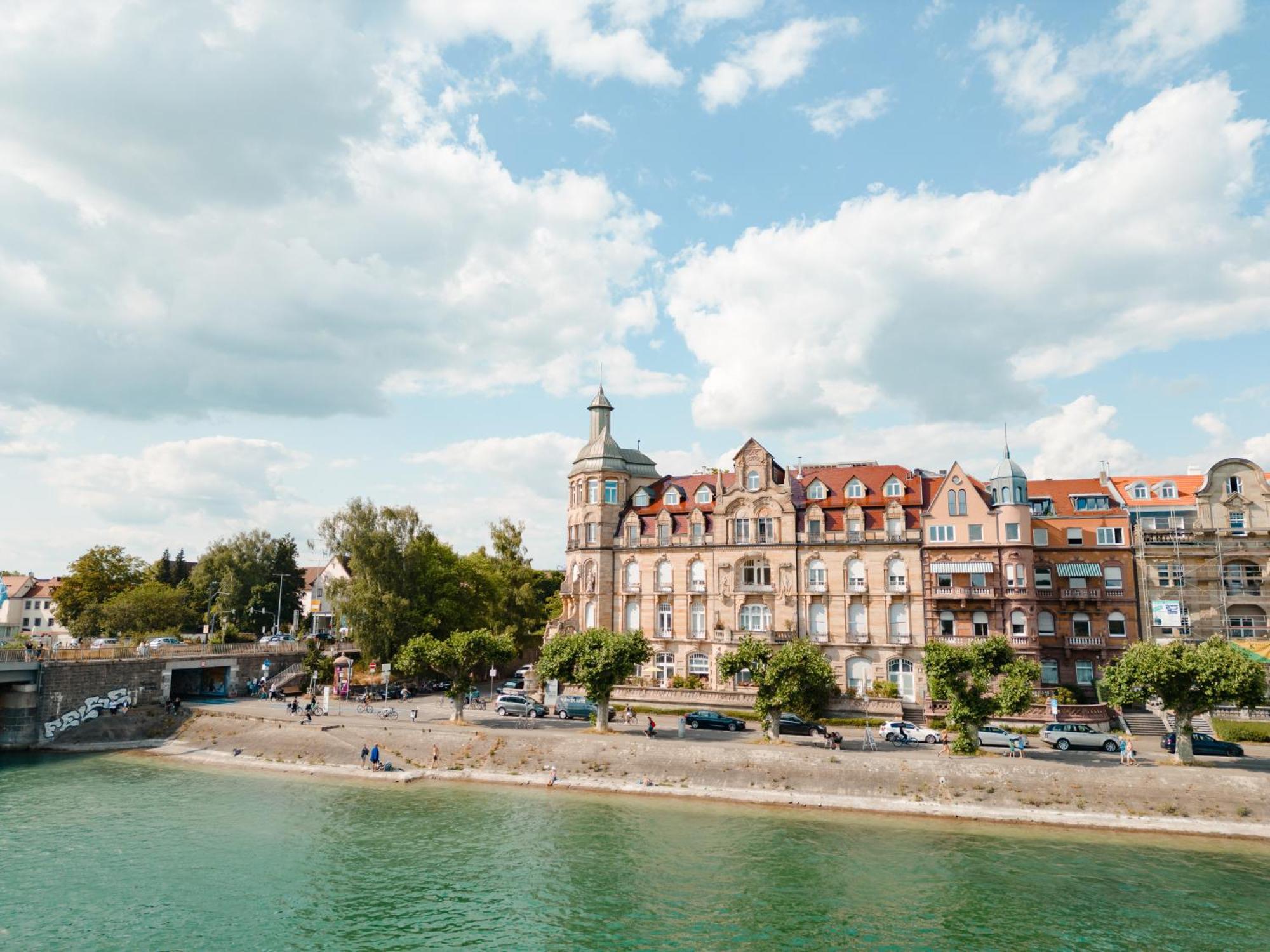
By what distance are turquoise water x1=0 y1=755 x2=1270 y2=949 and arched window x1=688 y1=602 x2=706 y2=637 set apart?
30631mm

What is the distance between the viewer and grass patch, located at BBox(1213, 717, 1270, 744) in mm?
62625

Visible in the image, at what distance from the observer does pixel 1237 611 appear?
72000mm

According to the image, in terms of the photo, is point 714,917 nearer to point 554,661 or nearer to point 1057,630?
point 554,661

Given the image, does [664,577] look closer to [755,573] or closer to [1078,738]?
[755,573]

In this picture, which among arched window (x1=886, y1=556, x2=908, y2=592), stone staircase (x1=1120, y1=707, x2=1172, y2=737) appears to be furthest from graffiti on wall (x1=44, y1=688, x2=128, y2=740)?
stone staircase (x1=1120, y1=707, x2=1172, y2=737)

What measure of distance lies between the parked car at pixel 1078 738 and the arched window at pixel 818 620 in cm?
2237

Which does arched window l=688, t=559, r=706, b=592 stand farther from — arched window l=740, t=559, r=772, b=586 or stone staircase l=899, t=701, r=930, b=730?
stone staircase l=899, t=701, r=930, b=730

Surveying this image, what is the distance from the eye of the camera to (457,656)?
71125 millimetres

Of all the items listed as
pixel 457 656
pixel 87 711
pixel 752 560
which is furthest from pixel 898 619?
pixel 87 711

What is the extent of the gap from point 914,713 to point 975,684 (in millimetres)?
16419

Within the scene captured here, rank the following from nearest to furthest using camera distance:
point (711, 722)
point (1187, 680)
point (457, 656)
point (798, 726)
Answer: point (1187, 680), point (798, 726), point (711, 722), point (457, 656)

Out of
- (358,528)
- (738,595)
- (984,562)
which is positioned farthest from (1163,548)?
(358,528)

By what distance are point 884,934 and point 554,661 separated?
128ft

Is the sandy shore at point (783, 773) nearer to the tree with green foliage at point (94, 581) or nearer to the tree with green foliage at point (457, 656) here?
the tree with green foliage at point (457, 656)
